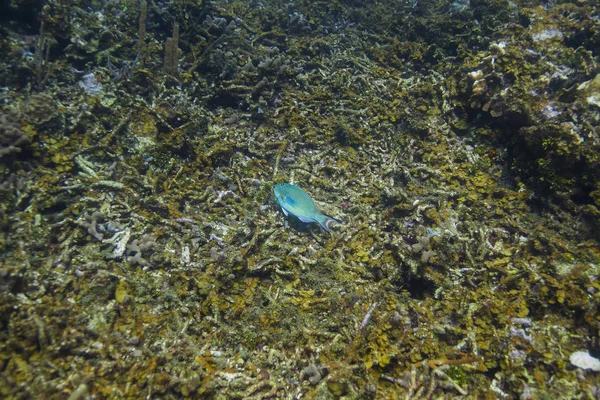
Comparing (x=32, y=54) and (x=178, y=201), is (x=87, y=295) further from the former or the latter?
(x=32, y=54)

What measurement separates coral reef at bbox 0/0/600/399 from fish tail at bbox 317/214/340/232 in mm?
148

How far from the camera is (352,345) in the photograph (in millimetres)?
2709

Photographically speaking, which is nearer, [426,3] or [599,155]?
[599,155]

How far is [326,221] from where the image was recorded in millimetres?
3473

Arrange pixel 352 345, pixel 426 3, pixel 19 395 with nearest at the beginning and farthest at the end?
1. pixel 19 395
2. pixel 352 345
3. pixel 426 3

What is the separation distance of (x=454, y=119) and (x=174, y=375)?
191 inches

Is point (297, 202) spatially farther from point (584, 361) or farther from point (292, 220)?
point (584, 361)

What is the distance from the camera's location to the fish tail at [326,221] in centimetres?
336

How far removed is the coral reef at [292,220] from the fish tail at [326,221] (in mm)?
148

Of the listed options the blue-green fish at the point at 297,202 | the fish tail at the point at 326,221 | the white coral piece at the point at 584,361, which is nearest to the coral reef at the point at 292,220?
the white coral piece at the point at 584,361

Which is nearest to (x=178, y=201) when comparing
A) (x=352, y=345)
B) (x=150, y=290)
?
(x=150, y=290)

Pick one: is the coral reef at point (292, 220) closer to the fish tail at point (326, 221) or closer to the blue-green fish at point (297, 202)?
the fish tail at point (326, 221)

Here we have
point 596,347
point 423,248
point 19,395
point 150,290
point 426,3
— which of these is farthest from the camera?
point 426,3

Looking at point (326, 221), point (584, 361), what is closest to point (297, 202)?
point (326, 221)
